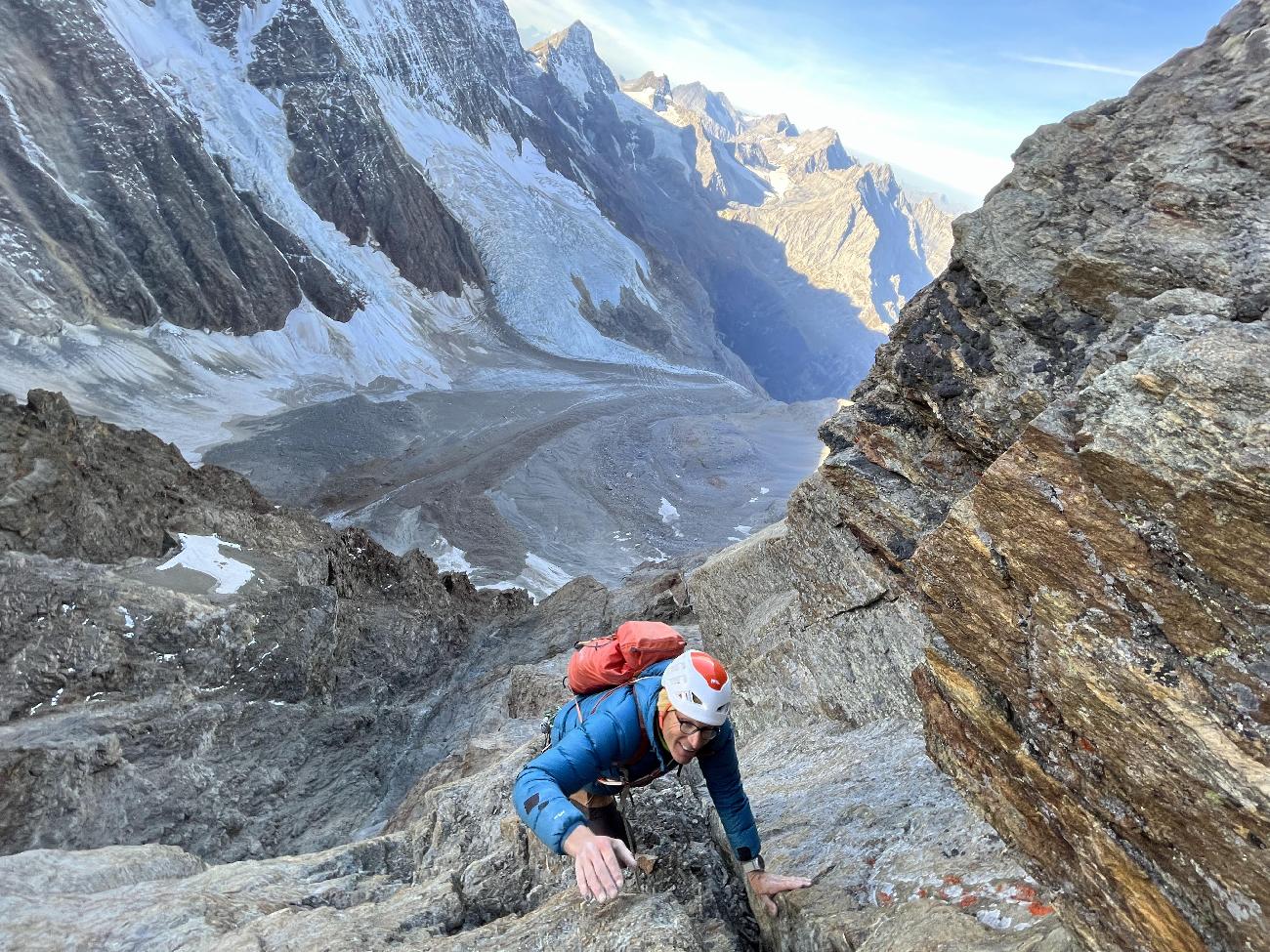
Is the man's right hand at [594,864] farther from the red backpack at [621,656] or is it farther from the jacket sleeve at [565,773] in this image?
the red backpack at [621,656]

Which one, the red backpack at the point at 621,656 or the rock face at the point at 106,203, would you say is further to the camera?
the rock face at the point at 106,203

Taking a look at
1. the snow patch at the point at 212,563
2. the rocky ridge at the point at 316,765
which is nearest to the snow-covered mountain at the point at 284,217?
the rocky ridge at the point at 316,765

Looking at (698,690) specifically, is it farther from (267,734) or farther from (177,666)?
(177,666)

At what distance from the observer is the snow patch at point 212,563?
59.3 ft

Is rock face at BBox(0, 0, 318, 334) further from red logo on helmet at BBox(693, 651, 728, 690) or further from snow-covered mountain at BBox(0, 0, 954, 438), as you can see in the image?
red logo on helmet at BBox(693, 651, 728, 690)

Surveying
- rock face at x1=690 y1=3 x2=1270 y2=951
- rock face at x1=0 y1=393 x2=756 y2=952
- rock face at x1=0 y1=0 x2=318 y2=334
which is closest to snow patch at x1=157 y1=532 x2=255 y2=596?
rock face at x1=0 y1=393 x2=756 y2=952

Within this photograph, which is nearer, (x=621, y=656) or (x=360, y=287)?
(x=621, y=656)

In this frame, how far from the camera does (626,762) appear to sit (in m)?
3.89

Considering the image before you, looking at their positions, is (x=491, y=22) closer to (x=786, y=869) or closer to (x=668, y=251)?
(x=668, y=251)

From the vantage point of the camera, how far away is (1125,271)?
6383 millimetres

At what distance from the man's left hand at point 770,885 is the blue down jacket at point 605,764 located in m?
0.17

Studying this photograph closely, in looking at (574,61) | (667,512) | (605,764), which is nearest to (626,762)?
(605,764)

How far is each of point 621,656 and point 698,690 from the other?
24.5 inches

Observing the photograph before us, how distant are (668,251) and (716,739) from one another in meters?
152
